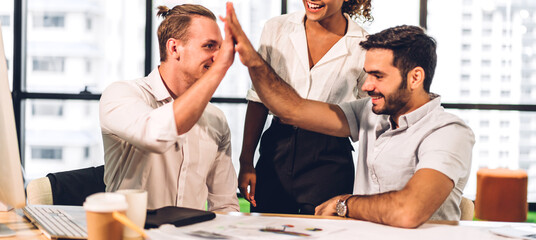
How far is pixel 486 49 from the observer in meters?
4.54

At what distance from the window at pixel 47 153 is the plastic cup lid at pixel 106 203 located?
3.68 metres

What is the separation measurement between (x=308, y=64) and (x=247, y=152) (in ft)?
1.48

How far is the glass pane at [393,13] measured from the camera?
4.45m

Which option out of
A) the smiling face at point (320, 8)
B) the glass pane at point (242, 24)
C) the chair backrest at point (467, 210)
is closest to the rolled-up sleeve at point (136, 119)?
the smiling face at point (320, 8)

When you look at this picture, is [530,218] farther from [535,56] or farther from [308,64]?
[308,64]

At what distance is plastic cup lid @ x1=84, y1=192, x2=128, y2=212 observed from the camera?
121 cm

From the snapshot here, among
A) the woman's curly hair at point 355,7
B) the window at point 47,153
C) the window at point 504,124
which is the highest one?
the woman's curly hair at point 355,7

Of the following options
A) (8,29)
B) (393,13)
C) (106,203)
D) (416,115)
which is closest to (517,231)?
(416,115)

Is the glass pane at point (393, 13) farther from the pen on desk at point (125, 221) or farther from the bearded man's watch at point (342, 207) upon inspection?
the pen on desk at point (125, 221)

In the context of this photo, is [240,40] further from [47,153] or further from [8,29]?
[8,29]

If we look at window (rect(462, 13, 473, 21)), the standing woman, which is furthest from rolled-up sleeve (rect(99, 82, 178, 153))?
window (rect(462, 13, 473, 21))

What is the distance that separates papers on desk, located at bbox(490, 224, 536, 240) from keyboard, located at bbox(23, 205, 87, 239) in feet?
3.48

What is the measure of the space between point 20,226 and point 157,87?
71 cm

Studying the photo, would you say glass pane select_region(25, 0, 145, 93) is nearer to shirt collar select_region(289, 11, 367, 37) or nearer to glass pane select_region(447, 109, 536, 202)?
shirt collar select_region(289, 11, 367, 37)
